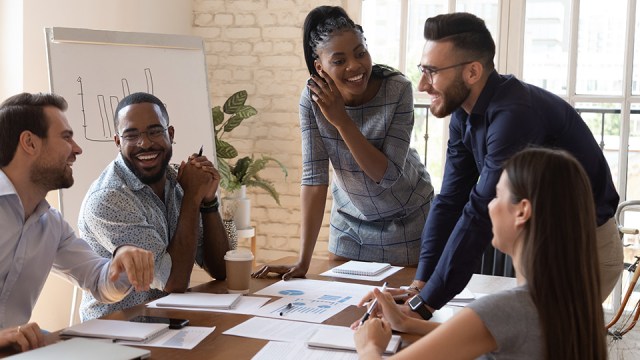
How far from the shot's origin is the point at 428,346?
1309 millimetres

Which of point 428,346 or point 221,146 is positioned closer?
point 428,346

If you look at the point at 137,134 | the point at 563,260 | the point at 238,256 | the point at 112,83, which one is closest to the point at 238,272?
the point at 238,256

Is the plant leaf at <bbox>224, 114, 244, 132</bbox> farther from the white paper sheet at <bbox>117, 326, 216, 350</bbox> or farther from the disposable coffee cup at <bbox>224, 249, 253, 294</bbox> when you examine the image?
the white paper sheet at <bbox>117, 326, 216, 350</bbox>

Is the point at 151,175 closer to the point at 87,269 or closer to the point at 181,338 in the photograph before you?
the point at 87,269

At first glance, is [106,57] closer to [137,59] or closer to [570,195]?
[137,59]

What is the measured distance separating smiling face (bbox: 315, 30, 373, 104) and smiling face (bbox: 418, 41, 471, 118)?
53cm

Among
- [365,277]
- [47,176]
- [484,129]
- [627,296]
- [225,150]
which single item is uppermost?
[484,129]

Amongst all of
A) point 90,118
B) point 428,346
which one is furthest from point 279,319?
point 90,118

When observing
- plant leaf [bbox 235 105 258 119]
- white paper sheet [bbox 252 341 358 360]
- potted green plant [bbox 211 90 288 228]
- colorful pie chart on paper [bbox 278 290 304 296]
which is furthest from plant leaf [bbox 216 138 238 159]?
white paper sheet [bbox 252 341 358 360]

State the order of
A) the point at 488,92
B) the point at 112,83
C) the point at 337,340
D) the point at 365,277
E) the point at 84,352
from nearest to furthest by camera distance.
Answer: the point at 84,352 < the point at 337,340 < the point at 488,92 < the point at 365,277 < the point at 112,83

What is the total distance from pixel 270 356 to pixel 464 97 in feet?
2.62

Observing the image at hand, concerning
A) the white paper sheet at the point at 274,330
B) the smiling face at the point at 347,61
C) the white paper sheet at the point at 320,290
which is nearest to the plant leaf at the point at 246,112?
the smiling face at the point at 347,61

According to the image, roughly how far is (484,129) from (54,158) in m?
1.11

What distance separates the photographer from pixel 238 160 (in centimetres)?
462
